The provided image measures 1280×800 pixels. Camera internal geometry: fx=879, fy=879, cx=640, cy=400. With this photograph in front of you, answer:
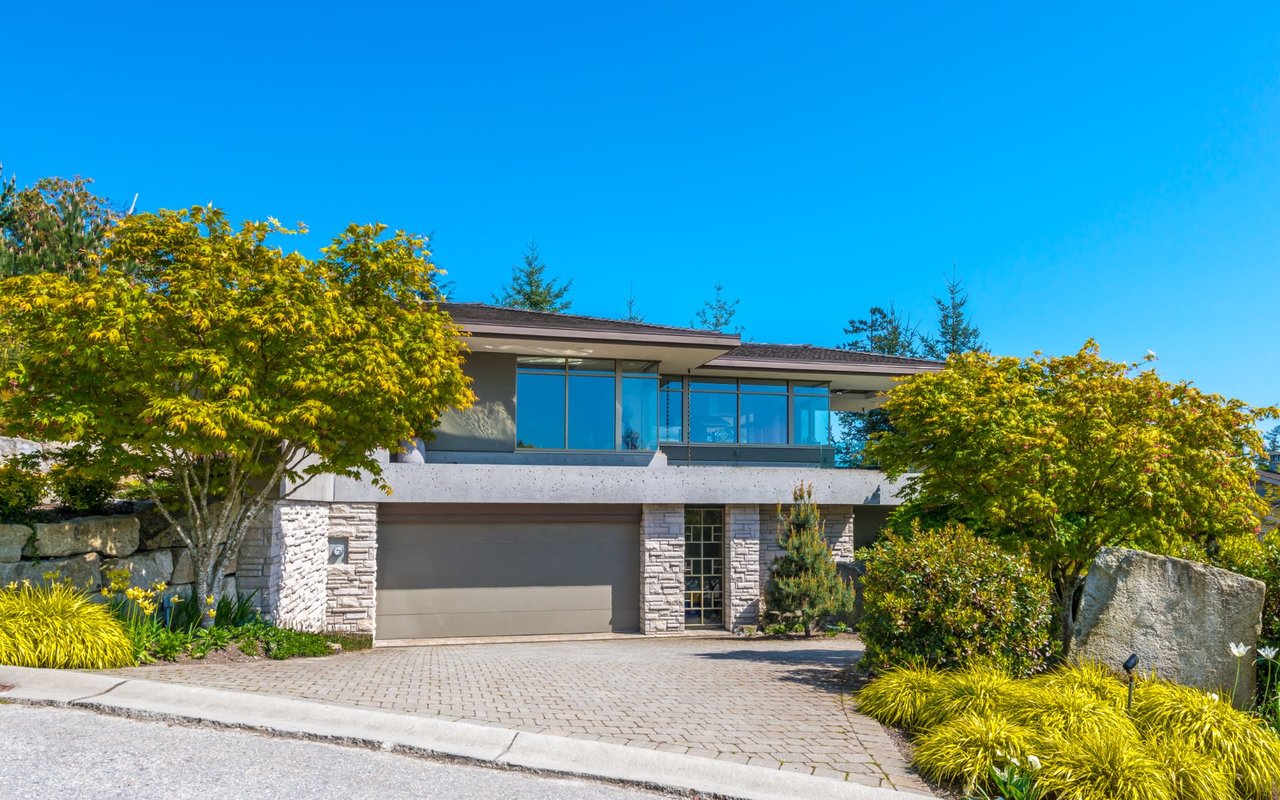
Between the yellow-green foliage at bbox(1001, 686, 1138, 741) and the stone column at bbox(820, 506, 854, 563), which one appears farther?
the stone column at bbox(820, 506, 854, 563)

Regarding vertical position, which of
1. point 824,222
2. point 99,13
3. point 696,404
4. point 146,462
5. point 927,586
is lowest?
point 927,586

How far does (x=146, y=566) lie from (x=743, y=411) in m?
14.8

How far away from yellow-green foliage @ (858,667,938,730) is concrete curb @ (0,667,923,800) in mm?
1957

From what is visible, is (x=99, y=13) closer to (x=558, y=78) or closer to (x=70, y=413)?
(x=70, y=413)

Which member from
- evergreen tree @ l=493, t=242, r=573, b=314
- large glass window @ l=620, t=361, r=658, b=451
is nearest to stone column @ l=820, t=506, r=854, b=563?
large glass window @ l=620, t=361, r=658, b=451

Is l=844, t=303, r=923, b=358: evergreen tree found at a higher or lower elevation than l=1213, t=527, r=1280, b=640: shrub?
higher

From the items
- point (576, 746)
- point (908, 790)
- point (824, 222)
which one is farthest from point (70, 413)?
point (824, 222)

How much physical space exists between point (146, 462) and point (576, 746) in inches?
268

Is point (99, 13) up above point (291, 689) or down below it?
above

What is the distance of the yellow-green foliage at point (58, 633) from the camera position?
7.92 metres

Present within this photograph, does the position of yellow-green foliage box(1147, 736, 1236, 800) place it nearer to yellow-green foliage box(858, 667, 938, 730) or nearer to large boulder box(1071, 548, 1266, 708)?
yellow-green foliage box(858, 667, 938, 730)

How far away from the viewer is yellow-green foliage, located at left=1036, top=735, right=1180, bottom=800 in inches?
227

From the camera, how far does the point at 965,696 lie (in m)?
7.48

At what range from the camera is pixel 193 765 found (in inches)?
223
